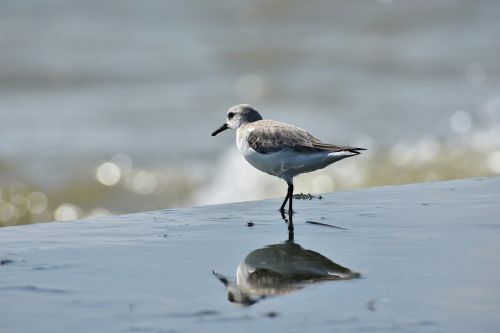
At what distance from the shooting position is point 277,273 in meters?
4.29

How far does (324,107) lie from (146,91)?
3.83m

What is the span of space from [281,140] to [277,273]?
1.98 meters

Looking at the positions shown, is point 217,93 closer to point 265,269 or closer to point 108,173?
point 108,173

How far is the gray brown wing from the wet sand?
419 millimetres

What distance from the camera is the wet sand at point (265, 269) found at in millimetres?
3609

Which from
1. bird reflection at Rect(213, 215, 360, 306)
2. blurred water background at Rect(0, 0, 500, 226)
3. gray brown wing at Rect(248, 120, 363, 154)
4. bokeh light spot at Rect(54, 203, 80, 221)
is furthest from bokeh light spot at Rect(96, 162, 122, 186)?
bird reflection at Rect(213, 215, 360, 306)

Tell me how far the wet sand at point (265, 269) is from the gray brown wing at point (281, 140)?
0.42 m

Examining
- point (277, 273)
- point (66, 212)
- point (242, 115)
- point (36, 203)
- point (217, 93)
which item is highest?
point (217, 93)

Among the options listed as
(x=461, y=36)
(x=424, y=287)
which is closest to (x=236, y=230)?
(x=424, y=287)

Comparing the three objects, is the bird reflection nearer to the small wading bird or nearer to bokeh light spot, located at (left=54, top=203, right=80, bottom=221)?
the small wading bird

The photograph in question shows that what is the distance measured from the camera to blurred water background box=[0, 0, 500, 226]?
14.5 meters

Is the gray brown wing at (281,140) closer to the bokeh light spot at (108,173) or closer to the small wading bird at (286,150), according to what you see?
the small wading bird at (286,150)

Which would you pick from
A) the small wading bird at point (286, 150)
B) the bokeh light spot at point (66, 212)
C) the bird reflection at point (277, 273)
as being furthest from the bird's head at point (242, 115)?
the bokeh light spot at point (66, 212)

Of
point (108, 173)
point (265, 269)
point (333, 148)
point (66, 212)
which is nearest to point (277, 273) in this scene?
point (265, 269)
